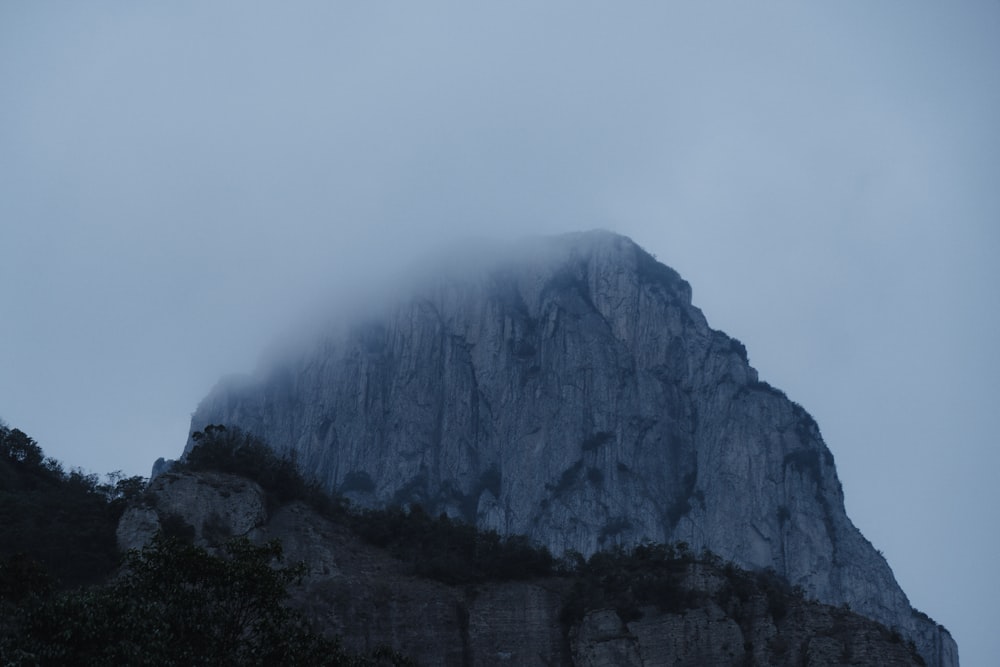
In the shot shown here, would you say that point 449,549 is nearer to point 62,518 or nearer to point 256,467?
point 256,467

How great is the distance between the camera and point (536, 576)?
165ft

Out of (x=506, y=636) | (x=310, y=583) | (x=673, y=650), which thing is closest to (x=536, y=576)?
(x=506, y=636)

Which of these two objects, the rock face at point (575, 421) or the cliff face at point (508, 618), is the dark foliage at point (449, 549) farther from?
the rock face at point (575, 421)

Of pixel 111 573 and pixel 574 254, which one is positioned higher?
pixel 574 254

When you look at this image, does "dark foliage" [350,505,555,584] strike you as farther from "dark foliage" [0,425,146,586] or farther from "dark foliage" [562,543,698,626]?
"dark foliage" [0,425,146,586]

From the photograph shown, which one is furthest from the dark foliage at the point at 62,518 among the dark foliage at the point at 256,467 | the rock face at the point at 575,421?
the rock face at the point at 575,421

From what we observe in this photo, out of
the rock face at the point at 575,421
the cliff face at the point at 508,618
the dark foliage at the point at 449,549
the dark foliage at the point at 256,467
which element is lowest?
the cliff face at the point at 508,618

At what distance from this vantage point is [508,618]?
47.9 metres

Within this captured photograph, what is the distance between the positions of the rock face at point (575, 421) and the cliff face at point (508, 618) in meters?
38.8

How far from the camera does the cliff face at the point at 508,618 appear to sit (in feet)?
148

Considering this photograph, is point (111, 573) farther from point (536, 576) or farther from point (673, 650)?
point (673, 650)

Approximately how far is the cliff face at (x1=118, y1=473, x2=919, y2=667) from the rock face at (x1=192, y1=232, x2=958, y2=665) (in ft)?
127

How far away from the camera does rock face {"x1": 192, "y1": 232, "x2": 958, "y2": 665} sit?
8912 cm

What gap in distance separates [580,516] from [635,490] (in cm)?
593
